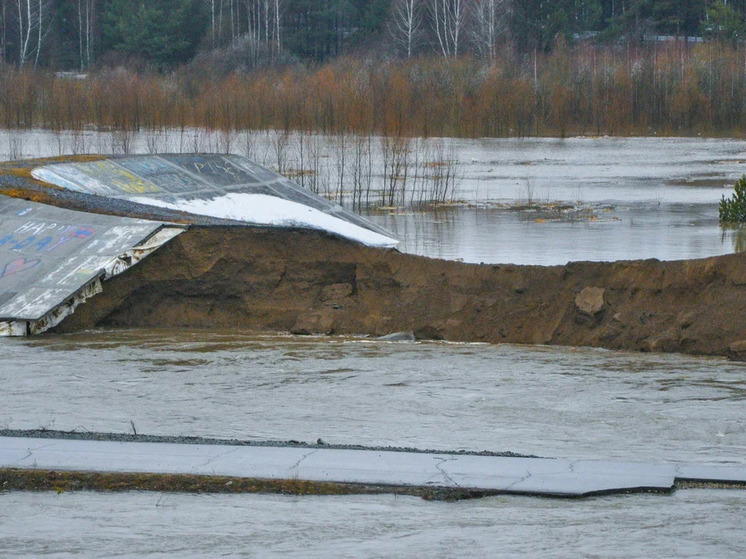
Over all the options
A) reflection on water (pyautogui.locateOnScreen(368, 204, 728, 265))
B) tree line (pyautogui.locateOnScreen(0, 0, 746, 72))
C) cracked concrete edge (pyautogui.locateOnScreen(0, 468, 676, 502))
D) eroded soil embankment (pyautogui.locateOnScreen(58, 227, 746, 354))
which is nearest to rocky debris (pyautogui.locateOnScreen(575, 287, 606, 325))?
eroded soil embankment (pyautogui.locateOnScreen(58, 227, 746, 354))

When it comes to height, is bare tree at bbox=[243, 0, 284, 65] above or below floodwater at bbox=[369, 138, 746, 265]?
above

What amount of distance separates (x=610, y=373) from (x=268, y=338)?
4.53 metres

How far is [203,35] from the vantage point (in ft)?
244

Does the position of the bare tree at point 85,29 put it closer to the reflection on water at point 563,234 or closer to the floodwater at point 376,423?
the reflection on water at point 563,234

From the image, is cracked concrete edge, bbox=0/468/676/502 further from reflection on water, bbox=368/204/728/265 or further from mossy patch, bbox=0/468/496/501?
reflection on water, bbox=368/204/728/265

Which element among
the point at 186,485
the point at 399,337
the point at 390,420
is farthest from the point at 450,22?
the point at 186,485

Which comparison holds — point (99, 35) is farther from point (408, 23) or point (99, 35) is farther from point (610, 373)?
point (610, 373)

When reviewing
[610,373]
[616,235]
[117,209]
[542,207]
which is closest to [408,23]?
[542,207]

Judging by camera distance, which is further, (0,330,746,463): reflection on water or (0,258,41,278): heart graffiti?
(0,258,41,278): heart graffiti

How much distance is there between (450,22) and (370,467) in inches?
2769

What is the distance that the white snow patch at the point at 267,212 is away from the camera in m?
19.7

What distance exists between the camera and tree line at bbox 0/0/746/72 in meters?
69.6

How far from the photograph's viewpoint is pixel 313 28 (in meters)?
80.4

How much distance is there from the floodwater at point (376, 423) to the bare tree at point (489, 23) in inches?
2224
